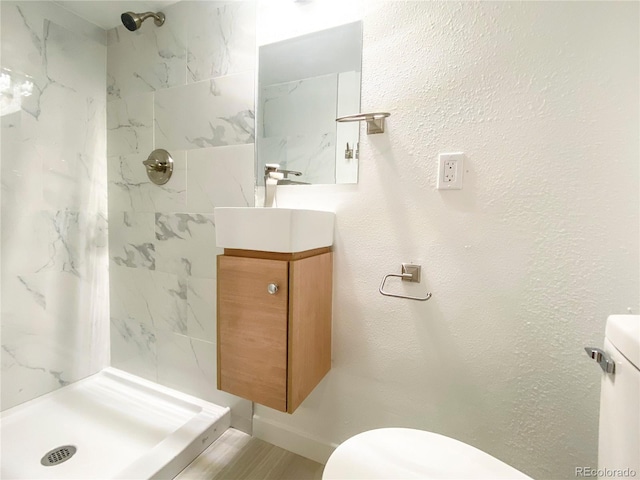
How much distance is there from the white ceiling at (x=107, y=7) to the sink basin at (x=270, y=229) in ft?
4.13

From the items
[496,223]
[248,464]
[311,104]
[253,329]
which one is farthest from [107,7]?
[248,464]

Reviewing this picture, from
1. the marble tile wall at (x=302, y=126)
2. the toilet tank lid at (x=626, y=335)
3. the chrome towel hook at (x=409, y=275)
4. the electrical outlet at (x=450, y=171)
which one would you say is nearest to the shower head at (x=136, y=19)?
the marble tile wall at (x=302, y=126)

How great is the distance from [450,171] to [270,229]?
0.63 m

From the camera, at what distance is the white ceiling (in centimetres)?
147

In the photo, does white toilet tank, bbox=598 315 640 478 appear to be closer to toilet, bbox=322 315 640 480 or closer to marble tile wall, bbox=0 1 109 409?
toilet, bbox=322 315 640 480

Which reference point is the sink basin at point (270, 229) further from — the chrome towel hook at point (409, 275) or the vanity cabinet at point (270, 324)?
the chrome towel hook at point (409, 275)

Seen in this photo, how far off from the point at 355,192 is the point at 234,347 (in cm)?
72

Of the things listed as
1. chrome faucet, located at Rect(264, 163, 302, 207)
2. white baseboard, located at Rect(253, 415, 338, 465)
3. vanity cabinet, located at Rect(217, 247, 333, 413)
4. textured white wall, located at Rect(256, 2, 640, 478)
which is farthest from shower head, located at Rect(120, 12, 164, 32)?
white baseboard, located at Rect(253, 415, 338, 465)

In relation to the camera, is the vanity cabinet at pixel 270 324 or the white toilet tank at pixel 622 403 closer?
the white toilet tank at pixel 622 403

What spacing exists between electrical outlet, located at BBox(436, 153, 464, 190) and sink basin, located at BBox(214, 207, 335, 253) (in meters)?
0.43

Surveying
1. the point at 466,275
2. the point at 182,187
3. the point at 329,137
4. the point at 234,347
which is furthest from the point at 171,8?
the point at 466,275

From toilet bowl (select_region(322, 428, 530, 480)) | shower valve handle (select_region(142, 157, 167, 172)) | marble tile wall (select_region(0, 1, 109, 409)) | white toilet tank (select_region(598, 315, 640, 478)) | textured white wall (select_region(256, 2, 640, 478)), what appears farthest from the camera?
shower valve handle (select_region(142, 157, 167, 172))

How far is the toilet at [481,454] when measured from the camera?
58 centimetres

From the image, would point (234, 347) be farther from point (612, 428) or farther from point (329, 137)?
point (612, 428)
